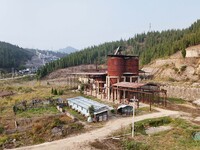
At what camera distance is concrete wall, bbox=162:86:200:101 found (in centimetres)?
3763

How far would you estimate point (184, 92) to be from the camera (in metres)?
39.1

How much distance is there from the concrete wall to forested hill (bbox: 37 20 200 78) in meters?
26.6

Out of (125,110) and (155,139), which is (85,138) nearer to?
(155,139)

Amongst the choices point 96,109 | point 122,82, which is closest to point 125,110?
point 96,109

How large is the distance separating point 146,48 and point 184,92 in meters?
69.6

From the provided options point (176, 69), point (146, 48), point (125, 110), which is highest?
point (146, 48)

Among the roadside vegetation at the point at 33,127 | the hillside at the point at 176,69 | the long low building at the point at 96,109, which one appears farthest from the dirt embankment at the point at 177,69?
the roadside vegetation at the point at 33,127

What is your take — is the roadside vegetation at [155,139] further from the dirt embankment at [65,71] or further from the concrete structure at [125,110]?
the dirt embankment at [65,71]

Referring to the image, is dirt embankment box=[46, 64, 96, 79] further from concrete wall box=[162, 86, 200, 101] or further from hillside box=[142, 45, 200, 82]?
concrete wall box=[162, 86, 200, 101]

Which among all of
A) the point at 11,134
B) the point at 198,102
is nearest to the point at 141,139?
the point at 11,134

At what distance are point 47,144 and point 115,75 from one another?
20.0 meters

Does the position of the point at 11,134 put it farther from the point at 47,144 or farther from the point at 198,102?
the point at 198,102

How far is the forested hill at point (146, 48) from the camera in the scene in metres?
69.0

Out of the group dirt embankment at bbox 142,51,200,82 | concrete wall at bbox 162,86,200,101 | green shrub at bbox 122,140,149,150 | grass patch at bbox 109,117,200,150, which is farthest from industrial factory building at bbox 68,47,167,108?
dirt embankment at bbox 142,51,200,82
